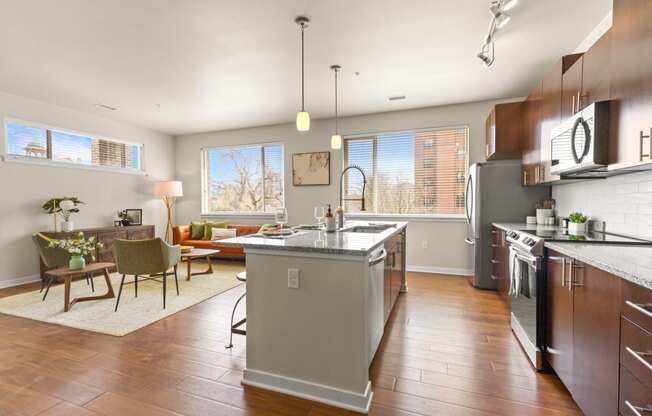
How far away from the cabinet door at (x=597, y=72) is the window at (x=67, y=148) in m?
6.86

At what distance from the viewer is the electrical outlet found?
6.16 feet

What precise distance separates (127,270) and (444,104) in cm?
506

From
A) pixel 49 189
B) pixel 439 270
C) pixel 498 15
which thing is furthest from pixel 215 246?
pixel 498 15

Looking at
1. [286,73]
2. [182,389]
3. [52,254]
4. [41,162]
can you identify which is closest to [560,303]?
[182,389]

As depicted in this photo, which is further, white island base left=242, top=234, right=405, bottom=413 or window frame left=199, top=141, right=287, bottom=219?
window frame left=199, top=141, right=287, bottom=219

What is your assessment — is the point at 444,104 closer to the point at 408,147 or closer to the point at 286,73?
the point at 408,147

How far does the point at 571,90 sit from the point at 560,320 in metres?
1.81

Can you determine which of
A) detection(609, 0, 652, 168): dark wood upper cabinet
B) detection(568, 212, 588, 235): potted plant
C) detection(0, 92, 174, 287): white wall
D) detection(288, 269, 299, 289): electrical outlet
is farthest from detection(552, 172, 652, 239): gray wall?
detection(0, 92, 174, 287): white wall

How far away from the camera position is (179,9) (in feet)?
7.97

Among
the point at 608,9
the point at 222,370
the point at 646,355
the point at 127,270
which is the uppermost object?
the point at 608,9

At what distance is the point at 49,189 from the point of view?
4.83m

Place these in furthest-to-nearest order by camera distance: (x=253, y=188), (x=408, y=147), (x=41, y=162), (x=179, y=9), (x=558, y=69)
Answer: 1. (x=253, y=188)
2. (x=408, y=147)
3. (x=41, y=162)
4. (x=558, y=69)
5. (x=179, y=9)

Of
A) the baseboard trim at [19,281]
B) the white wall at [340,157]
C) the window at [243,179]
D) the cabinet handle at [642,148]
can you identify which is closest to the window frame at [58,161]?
the white wall at [340,157]

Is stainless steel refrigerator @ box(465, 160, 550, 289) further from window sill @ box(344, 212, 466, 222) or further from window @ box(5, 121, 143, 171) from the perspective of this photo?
window @ box(5, 121, 143, 171)
